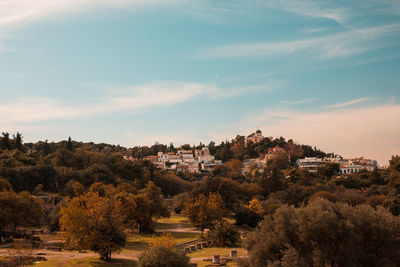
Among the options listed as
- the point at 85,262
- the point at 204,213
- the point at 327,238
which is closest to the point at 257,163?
the point at 204,213

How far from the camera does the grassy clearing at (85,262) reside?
3259cm

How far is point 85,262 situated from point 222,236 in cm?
1719

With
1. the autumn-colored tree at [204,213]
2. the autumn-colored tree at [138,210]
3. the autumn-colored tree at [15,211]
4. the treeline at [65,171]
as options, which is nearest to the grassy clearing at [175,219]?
the autumn-colored tree at [138,210]

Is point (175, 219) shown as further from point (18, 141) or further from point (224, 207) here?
point (18, 141)

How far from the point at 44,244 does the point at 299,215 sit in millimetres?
28739

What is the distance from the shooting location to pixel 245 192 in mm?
83750

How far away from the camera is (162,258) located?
86.2ft

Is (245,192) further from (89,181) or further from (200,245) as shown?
(200,245)

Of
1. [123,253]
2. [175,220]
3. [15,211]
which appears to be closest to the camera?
[123,253]

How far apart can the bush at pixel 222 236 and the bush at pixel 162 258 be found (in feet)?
62.4

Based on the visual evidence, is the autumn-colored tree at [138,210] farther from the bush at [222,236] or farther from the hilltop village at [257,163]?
the hilltop village at [257,163]

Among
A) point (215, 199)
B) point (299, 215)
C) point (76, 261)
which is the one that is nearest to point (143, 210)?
point (215, 199)

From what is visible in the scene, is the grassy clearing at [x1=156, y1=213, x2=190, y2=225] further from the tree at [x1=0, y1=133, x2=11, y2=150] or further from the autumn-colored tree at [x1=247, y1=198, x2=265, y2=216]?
the tree at [x1=0, y1=133, x2=11, y2=150]

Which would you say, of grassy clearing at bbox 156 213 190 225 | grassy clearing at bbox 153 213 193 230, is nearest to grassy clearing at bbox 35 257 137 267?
grassy clearing at bbox 153 213 193 230
